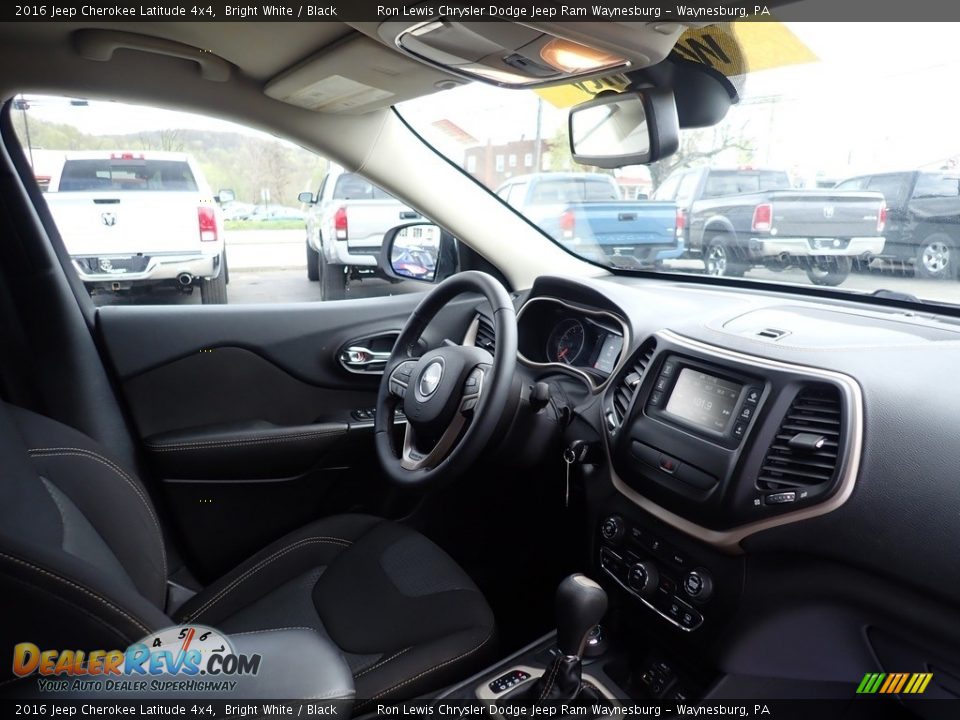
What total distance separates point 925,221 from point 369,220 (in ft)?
7.16

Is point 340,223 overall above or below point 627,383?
above

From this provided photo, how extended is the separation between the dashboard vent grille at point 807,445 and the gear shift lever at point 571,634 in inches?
17.1

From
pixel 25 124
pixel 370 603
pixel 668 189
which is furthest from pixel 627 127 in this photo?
pixel 25 124

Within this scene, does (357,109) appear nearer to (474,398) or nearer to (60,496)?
A: (474,398)

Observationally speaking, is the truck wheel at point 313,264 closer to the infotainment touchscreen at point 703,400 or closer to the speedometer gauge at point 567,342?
the speedometer gauge at point 567,342

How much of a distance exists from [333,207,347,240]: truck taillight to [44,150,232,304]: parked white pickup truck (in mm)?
506

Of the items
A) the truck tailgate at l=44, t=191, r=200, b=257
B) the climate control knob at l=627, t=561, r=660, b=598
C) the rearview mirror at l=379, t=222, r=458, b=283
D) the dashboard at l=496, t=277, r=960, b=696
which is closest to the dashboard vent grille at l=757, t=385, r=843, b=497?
the dashboard at l=496, t=277, r=960, b=696

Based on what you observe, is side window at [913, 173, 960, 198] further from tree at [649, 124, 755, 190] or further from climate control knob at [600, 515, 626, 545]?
climate control knob at [600, 515, 626, 545]

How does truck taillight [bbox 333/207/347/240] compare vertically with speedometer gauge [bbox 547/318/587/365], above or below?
above

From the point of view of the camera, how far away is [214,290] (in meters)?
2.78

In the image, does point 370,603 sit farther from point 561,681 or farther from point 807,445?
point 807,445

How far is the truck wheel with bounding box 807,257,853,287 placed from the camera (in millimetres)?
1973

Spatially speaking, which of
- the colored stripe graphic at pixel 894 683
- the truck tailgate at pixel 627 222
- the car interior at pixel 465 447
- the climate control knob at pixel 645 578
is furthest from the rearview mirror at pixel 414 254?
the colored stripe graphic at pixel 894 683

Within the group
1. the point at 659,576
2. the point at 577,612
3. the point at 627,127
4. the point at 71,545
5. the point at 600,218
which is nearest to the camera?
the point at 71,545
